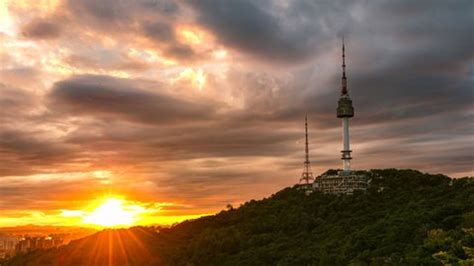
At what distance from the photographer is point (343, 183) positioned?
133750 millimetres

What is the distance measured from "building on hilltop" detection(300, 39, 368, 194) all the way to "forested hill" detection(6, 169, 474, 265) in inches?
156

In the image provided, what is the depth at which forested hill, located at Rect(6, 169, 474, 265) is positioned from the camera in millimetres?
66250

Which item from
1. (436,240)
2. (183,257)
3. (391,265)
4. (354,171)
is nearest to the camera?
(391,265)

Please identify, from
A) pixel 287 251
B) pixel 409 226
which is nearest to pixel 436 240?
pixel 409 226

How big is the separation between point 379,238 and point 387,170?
73.2 m

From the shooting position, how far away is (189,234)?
146 metres

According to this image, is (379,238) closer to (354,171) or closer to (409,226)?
(409,226)

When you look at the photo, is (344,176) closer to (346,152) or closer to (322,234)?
(346,152)

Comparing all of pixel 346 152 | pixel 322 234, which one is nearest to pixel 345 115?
pixel 346 152

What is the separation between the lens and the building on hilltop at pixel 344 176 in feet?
433

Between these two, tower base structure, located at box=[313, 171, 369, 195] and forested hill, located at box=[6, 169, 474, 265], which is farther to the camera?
tower base structure, located at box=[313, 171, 369, 195]

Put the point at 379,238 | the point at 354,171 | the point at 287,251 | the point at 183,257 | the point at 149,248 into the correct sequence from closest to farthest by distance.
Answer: the point at 379,238
the point at 287,251
the point at 183,257
the point at 149,248
the point at 354,171

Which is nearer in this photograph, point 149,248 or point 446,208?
point 446,208

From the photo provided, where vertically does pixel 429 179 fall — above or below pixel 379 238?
above
